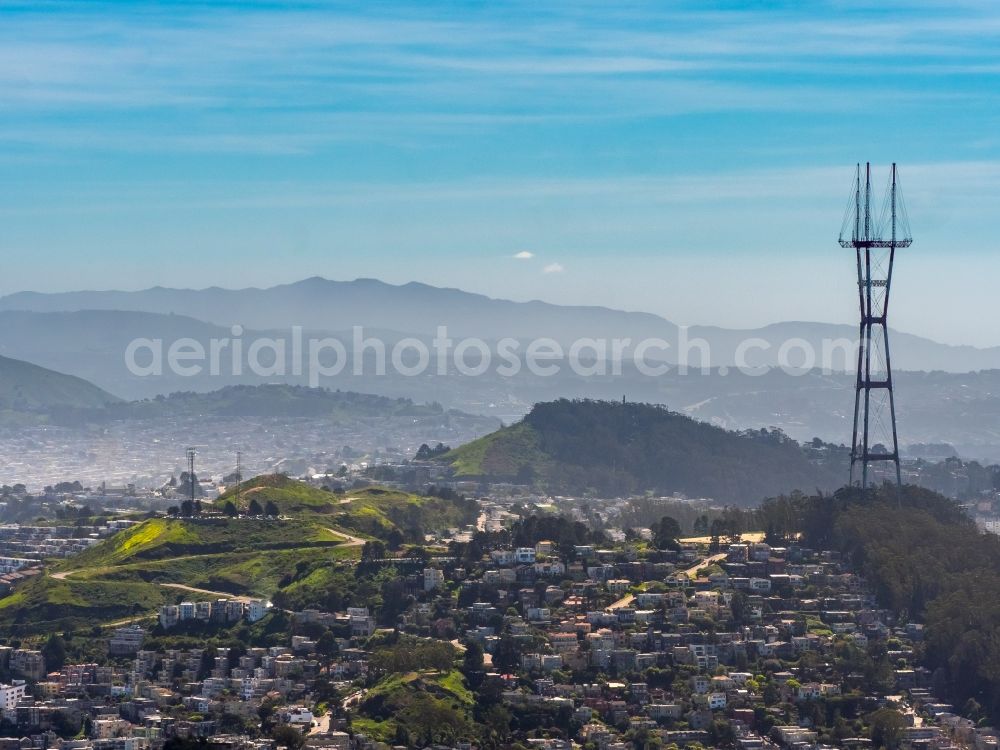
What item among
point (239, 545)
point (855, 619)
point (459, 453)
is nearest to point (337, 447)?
point (459, 453)

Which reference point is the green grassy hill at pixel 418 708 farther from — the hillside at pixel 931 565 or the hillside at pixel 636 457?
the hillside at pixel 636 457

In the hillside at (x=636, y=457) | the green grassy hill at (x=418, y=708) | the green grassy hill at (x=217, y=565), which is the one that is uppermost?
the hillside at (x=636, y=457)

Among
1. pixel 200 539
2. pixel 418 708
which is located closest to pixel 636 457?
pixel 200 539

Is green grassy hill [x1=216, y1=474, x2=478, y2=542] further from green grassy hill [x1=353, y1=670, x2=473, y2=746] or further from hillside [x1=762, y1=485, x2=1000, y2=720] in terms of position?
green grassy hill [x1=353, y1=670, x2=473, y2=746]

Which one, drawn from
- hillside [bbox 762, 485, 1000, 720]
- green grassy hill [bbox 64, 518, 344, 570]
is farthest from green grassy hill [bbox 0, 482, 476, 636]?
hillside [bbox 762, 485, 1000, 720]

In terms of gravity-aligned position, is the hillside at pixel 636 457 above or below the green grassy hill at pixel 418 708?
above

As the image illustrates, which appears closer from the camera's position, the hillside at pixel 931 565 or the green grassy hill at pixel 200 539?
the hillside at pixel 931 565

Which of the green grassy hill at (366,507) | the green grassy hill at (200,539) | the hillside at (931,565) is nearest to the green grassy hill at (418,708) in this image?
the hillside at (931,565)

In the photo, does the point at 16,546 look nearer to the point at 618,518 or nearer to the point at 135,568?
the point at 135,568
